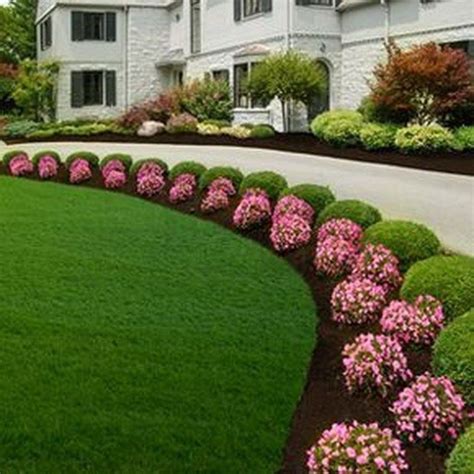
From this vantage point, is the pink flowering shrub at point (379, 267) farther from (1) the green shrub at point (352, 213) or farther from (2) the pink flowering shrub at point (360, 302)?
(1) the green shrub at point (352, 213)

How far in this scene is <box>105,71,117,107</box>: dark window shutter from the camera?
37469mm

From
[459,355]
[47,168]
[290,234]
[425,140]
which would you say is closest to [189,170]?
[47,168]

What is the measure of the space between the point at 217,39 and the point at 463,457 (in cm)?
2878

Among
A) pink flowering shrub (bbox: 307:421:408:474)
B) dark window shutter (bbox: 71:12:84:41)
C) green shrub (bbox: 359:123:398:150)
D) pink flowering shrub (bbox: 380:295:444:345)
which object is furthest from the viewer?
dark window shutter (bbox: 71:12:84:41)

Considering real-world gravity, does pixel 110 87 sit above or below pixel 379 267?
above

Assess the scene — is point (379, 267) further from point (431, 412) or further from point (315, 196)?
point (315, 196)

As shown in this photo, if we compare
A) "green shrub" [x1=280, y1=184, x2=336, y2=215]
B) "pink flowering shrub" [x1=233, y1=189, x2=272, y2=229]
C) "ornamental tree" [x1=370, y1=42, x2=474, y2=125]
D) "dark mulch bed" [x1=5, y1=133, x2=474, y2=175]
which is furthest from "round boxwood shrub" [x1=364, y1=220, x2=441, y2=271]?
"ornamental tree" [x1=370, y1=42, x2=474, y2=125]

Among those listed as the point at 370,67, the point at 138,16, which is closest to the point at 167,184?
the point at 370,67

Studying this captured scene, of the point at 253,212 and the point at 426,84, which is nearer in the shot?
the point at 253,212

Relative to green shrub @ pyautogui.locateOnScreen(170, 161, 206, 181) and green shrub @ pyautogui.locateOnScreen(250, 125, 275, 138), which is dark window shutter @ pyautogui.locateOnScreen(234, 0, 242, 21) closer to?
green shrub @ pyautogui.locateOnScreen(250, 125, 275, 138)

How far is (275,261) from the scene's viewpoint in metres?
9.98

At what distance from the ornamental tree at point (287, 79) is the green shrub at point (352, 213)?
1445 cm

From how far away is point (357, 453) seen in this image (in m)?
4.64

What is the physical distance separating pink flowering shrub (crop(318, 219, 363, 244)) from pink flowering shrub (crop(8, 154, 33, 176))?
11.1m
